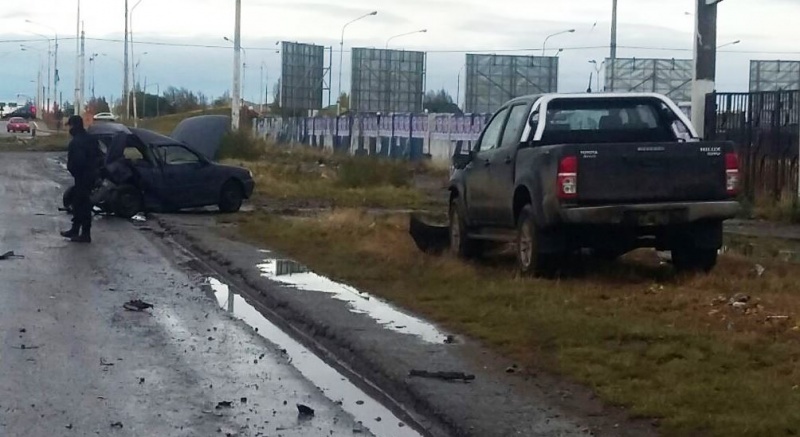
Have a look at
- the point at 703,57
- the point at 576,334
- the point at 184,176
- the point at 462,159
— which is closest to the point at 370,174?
the point at 184,176

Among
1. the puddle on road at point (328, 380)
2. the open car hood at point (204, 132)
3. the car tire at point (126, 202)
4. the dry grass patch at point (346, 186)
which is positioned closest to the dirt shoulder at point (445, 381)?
the puddle on road at point (328, 380)

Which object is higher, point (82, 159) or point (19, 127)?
point (82, 159)

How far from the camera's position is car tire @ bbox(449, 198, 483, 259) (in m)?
15.7

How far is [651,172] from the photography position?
41.5 ft

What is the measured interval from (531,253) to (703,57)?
13.2 m

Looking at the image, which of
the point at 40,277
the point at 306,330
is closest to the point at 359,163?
the point at 40,277

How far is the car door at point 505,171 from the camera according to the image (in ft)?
45.5

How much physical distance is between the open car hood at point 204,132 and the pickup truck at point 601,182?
27.0m

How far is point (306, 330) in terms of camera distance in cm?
1134

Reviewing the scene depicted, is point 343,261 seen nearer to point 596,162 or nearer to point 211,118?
point 596,162

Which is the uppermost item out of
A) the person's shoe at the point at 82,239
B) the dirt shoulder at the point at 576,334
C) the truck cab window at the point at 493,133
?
the truck cab window at the point at 493,133

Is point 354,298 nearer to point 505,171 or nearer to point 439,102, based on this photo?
point 505,171

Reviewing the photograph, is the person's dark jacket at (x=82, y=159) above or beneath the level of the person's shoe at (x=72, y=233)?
above

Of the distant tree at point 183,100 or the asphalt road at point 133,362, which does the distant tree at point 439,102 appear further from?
the asphalt road at point 133,362
